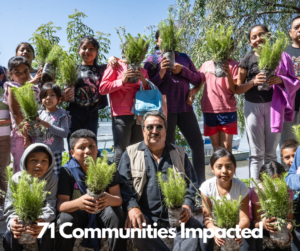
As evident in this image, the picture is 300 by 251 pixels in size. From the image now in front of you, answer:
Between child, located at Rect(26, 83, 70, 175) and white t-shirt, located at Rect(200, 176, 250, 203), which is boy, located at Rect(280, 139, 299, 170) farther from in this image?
child, located at Rect(26, 83, 70, 175)

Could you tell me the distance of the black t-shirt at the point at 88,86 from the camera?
170 inches

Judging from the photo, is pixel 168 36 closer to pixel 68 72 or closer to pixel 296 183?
pixel 68 72

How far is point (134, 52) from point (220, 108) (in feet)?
4.54

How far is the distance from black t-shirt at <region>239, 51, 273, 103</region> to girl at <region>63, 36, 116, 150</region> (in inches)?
71.1

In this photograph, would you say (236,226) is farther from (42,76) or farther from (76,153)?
(42,76)

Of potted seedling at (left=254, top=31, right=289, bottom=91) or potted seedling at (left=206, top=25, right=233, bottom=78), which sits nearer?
potted seedling at (left=254, top=31, right=289, bottom=91)

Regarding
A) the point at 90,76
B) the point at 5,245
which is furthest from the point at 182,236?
the point at 90,76

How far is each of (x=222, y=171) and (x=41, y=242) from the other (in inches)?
70.9

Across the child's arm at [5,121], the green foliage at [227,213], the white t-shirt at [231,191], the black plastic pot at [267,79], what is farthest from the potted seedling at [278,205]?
the child's arm at [5,121]

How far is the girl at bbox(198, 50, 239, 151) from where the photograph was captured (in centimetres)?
434

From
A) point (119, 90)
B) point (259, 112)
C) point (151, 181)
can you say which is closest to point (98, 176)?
point (151, 181)

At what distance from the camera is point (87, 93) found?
4324 mm

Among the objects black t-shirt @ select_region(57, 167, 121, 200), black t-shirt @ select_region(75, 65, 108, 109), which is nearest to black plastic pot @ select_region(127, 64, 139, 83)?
black t-shirt @ select_region(75, 65, 108, 109)

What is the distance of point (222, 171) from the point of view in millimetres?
3193
